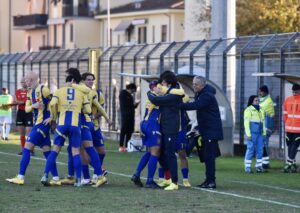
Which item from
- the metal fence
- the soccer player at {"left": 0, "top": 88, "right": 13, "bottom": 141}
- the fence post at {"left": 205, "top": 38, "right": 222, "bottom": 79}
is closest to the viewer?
the metal fence

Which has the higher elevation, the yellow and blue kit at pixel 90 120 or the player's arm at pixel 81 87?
the player's arm at pixel 81 87

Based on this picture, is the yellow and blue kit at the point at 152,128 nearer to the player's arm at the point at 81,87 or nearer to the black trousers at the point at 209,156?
the black trousers at the point at 209,156

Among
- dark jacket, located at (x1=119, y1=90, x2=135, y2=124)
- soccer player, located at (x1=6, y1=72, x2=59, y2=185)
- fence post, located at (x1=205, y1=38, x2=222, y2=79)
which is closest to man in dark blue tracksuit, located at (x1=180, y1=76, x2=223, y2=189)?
soccer player, located at (x1=6, y1=72, x2=59, y2=185)

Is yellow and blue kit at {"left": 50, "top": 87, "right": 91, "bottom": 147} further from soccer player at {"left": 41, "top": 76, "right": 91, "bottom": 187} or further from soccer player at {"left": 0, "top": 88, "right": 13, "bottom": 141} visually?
soccer player at {"left": 0, "top": 88, "right": 13, "bottom": 141}

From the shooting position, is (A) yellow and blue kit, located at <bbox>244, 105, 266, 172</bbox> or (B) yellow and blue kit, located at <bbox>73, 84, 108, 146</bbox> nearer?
Result: (B) yellow and blue kit, located at <bbox>73, 84, 108, 146</bbox>

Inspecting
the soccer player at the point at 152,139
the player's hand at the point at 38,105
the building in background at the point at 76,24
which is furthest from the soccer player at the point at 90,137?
the building in background at the point at 76,24

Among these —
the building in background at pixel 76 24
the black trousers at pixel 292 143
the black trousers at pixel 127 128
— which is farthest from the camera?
the building in background at pixel 76 24

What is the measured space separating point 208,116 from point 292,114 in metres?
5.48

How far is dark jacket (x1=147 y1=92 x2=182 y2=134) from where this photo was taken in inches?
730

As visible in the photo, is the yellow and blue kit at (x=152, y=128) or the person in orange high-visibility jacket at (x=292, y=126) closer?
the yellow and blue kit at (x=152, y=128)

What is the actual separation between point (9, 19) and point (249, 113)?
7959 centimetres

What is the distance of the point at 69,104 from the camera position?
18.7m

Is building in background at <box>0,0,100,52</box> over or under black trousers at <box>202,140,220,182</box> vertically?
over

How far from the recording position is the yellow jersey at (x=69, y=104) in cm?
1866
